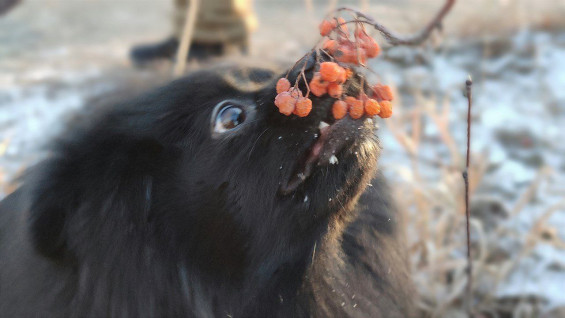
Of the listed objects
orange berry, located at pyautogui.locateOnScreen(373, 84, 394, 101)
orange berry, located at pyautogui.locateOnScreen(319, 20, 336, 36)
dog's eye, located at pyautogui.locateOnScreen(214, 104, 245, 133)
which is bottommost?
dog's eye, located at pyautogui.locateOnScreen(214, 104, 245, 133)

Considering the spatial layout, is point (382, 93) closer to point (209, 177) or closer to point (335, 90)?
point (335, 90)

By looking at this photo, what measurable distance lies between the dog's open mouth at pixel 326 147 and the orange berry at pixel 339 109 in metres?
0.02

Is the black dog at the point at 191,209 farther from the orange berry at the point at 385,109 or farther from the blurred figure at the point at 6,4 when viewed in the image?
the blurred figure at the point at 6,4

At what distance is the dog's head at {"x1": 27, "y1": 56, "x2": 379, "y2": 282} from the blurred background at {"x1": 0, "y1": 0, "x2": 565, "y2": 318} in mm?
388

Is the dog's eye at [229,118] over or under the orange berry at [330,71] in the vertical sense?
under

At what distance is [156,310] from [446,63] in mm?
3734

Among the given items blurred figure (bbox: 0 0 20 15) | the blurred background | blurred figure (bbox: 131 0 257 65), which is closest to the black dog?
the blurred background

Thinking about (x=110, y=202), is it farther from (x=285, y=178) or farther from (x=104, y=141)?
(x=285, y=178)

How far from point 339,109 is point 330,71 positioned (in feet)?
0.33

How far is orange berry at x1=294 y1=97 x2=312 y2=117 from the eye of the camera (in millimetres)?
1125

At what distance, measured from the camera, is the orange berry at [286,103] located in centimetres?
113

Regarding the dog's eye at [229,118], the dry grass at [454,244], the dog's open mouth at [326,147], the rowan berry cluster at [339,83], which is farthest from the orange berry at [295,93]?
the dry grass at [454,244]

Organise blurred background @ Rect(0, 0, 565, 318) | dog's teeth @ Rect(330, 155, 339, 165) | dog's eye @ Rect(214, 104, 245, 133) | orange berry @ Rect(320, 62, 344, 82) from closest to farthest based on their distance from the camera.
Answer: orange berry @ Rect(320, 62, 344, 82), dog's teeth @ Rect(330, 155, 339, 165), dog's eye @ Rect(214, 104, 245, 133), blurred background @ Rect(0, 0, 565, 318)

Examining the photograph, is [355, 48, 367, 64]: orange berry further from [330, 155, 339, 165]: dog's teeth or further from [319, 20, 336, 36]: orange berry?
[330, 155, 339, 165]: dog's teeth
